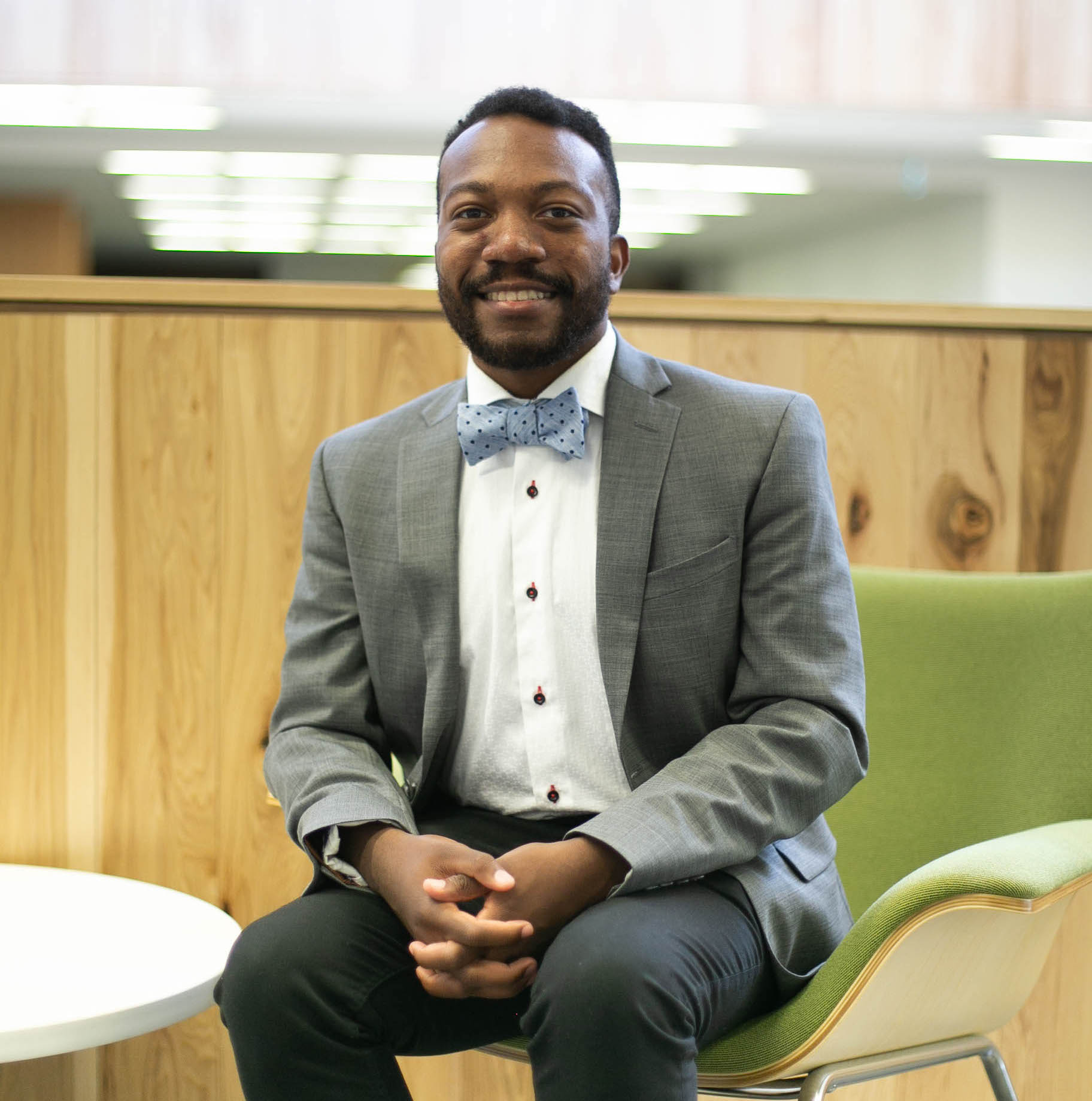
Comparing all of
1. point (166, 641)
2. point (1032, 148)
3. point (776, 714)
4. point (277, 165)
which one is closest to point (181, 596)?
point (166, 641)

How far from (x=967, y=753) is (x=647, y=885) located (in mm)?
604

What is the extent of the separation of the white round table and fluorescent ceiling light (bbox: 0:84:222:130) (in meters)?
1.64

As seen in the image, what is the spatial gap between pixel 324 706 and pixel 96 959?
1.25 ft

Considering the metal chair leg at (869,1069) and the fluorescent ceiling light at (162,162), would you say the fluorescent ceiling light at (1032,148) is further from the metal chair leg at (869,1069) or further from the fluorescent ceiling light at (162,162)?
the metal chair leg at (869,1069)

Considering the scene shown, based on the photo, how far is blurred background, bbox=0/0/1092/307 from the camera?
2.34m

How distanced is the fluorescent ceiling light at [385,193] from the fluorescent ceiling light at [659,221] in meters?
0.66

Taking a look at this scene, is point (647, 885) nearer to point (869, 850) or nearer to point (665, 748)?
point (665, 748)

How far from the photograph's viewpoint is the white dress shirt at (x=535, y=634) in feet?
3.87

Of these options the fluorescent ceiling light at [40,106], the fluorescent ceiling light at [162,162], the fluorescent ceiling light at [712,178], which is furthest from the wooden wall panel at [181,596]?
the fluorescent ceiling light at [712,178]

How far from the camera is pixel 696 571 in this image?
115 cm

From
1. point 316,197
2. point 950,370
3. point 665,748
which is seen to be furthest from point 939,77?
point 665,748

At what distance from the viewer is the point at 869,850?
1.44m

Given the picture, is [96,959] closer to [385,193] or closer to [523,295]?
[523,295]

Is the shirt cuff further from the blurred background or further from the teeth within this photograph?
the blurred background
